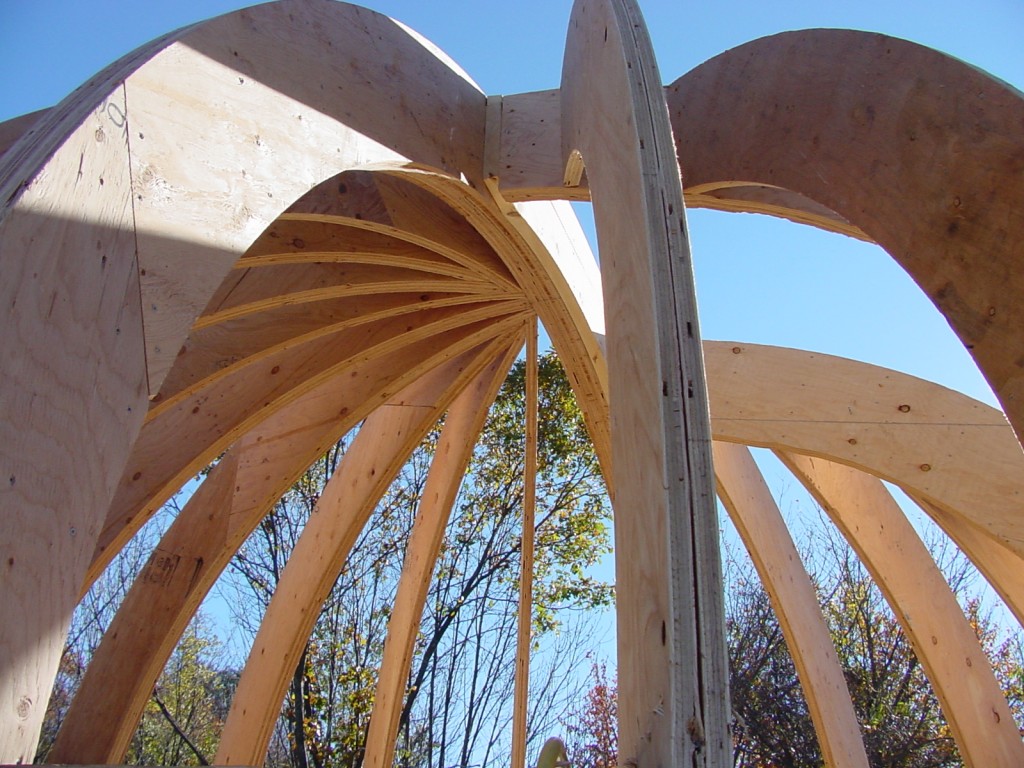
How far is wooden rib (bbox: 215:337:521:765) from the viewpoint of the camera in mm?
9773

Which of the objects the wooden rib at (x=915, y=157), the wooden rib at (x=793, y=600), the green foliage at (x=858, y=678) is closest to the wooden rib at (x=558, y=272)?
the wooden rib at (x=793, y=600)

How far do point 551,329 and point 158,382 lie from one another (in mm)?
5286

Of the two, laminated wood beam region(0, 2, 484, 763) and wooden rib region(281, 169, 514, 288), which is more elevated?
wooden rib region(281, 169, 514, 288)

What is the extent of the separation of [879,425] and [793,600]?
90.3 inches

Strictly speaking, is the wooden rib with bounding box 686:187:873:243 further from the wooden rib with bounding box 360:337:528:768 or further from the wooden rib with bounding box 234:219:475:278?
the wooden rib with bounding box 360:337:528:768

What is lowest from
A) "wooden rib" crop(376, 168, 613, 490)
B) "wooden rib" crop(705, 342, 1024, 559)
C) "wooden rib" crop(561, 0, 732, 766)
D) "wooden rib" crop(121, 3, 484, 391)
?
"wooden rib" crop(561, 0, 732, 766)

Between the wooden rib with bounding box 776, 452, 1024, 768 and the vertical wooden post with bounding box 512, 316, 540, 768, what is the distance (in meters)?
2.53

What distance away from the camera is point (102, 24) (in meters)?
11.5

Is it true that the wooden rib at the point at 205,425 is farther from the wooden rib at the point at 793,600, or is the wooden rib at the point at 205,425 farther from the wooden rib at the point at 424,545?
the wooden rib at the point at 793,600

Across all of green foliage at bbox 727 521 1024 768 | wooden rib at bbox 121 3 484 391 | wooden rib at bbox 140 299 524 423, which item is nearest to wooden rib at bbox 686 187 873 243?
wooden rib at bbox 121 3 484 391

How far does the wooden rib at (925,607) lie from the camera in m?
8.72

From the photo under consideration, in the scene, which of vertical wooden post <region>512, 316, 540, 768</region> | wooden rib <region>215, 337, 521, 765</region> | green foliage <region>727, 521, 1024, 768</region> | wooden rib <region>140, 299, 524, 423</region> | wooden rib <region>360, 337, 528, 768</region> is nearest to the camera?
wooden rib <region>140, 299, 524, 423</region>

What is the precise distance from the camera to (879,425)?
845 cm

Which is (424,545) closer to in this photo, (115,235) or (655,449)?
(115,235)
